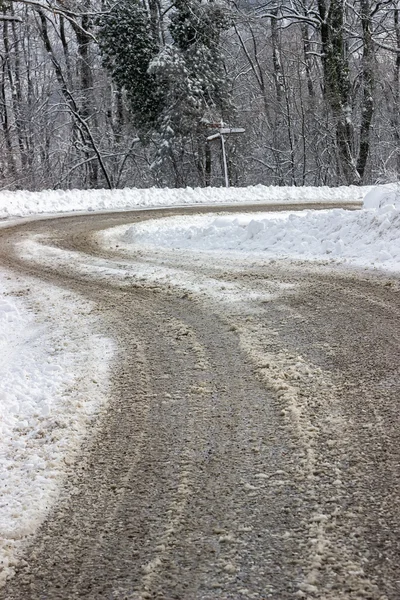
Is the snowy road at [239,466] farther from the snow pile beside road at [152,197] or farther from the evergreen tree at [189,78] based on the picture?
the evergreen tree at [189,78]

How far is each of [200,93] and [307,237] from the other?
64.9ft

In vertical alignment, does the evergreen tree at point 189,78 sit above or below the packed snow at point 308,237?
above

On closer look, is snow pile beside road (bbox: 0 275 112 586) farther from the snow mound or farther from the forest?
the forest

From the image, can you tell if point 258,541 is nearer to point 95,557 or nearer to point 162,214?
Result: point 95,557

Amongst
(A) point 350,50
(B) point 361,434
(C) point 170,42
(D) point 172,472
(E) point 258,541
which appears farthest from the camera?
(C) point 170,42

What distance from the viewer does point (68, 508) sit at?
2104 millimetres

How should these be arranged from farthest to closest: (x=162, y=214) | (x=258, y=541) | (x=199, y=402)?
(x=162, y=214), (x=199, y=402), (x=258, y=541)

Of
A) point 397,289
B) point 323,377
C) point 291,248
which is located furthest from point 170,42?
point 323,377

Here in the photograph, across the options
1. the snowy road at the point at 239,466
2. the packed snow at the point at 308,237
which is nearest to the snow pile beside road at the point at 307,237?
the packed snow at the point at 308,237

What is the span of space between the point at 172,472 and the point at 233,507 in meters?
0.37

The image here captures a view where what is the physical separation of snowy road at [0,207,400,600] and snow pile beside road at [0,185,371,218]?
12.8 metres

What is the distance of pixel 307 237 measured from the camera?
7867 mm

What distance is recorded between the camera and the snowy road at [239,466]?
1671 millimetres

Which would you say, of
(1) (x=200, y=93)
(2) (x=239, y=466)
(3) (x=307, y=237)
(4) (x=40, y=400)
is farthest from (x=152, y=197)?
(2) (x=239, y=466)
